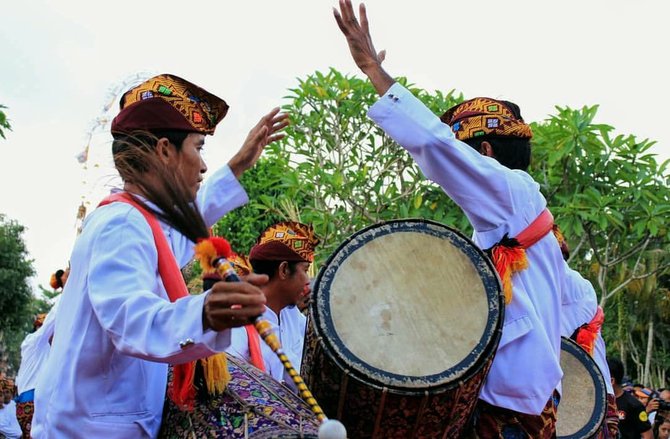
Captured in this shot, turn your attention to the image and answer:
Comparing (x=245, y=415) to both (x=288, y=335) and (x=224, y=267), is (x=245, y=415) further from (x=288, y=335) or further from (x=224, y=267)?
(x=288, y=335)

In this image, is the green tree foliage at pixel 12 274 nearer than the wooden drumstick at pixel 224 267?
No

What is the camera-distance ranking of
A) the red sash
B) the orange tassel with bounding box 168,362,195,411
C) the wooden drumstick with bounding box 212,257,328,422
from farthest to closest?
the red sash
the orange tassel with bounding box 168,362,195,411
the wooden drumstick with bounding box 212,257,328,422

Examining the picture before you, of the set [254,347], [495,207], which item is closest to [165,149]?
[495,207]

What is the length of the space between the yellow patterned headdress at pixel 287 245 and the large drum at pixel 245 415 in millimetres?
2584

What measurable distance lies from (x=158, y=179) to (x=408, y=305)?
0.98 meters

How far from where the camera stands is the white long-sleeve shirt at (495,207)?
3344 mm

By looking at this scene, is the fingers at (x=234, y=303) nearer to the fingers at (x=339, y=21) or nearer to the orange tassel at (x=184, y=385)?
the orange tassel at (x=184, y=385)

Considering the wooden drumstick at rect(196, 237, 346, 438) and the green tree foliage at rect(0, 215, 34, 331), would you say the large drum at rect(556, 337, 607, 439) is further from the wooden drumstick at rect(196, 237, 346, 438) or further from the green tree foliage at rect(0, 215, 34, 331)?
the green tree foliage at rect(0, 215, 34, 331)

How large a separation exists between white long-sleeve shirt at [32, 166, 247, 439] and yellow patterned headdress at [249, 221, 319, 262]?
8.59ft

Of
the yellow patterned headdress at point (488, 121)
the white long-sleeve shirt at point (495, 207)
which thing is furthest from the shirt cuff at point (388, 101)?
the yellow patterned headdress at point (488, 121)

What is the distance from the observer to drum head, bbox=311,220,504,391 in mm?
2891

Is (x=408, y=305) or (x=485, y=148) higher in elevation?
(x=485, y=148)

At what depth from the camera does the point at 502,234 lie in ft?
11.7

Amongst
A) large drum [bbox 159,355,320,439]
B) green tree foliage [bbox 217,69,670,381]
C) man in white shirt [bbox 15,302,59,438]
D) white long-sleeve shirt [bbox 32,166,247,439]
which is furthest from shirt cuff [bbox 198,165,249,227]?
green tree foliage [bbox 217,69,670,381]
